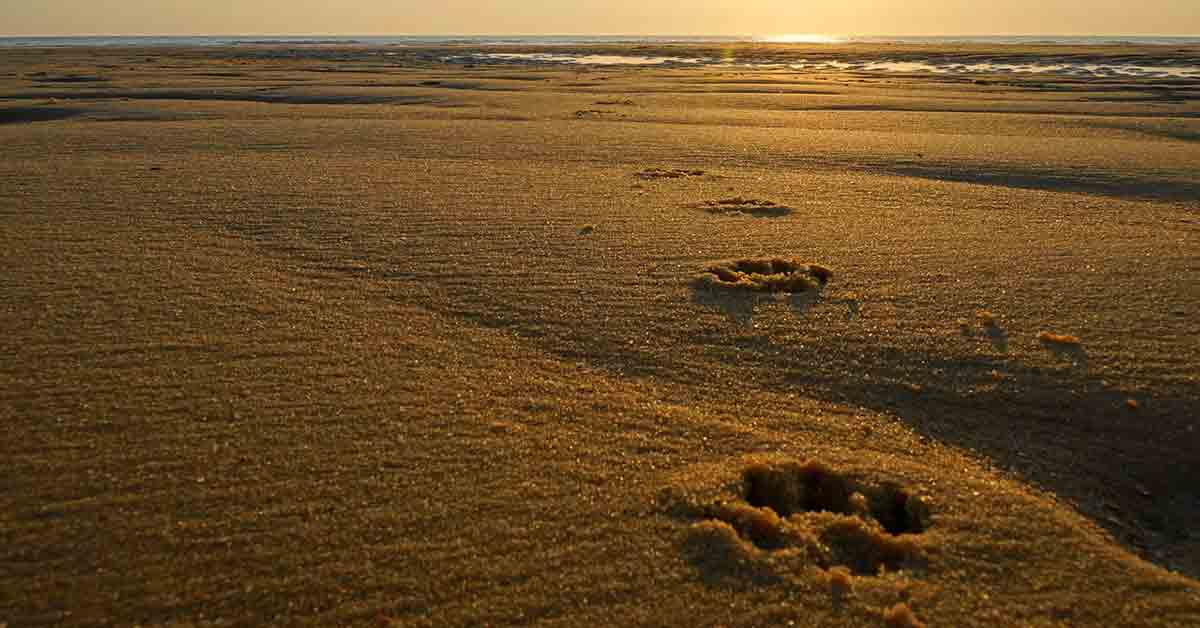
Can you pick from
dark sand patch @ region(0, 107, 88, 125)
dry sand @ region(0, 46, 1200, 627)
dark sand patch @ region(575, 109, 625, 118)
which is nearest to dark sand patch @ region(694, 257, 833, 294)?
dry sand @ region(0, 46, 1200, 627)

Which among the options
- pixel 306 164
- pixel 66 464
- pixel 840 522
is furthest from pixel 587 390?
pixel 306 164

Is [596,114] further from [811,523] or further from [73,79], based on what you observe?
[73,79]

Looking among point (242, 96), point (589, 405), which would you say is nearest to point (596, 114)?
point (242, 96)

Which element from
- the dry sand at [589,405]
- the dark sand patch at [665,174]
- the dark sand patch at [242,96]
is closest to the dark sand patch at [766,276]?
the dry sand at [589,405]

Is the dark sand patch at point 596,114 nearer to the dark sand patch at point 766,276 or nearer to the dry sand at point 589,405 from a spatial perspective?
the dry sand at point 589,405

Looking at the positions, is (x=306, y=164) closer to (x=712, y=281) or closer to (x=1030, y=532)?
(x=712, y=281)

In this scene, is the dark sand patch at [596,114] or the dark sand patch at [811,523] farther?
the dark sand patch at [596,114]
